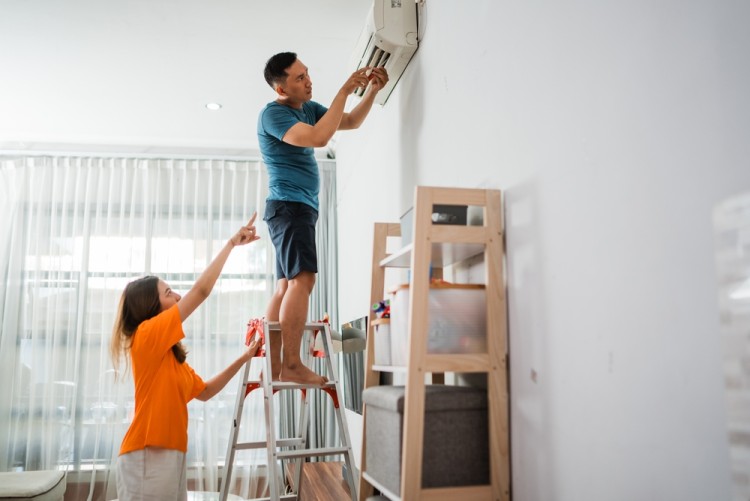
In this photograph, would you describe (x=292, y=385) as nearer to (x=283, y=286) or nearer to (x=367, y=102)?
(x=283, y=286)

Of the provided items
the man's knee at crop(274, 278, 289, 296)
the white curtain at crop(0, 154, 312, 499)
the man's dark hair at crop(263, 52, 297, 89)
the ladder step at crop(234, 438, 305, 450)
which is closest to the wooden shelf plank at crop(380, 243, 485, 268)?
the man's knee at crop(274, 278, 289, 296)

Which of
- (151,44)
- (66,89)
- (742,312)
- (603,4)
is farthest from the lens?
(66,89)

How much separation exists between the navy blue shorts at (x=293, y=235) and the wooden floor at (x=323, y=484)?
1006 mm

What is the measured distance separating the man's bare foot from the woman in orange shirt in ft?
0.77

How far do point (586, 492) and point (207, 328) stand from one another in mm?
4039

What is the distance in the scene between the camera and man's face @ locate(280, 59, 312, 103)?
8.43 ft

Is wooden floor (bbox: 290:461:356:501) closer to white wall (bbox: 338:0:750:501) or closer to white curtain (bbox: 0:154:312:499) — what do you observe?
white curtain (bbox: 0:154:312:499)

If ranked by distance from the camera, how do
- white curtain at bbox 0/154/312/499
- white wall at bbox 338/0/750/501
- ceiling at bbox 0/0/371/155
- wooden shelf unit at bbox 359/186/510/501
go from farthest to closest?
1. white curtain at bbox 0/154/312/499
2. ceiling at bbox 0/0/371/155
3. wooden shelf unit at bbox 359/186/510/501
4. white wall at bbox 338/0/750/501

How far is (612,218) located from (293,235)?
60.1 inches

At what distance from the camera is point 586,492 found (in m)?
1.30

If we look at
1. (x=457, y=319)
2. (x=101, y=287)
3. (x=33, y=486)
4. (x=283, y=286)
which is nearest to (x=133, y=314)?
(x=283, y=286)

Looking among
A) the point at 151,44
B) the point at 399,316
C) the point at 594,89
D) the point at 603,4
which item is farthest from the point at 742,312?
the point at 151,44

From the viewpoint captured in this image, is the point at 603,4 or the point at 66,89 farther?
the point at 66,89

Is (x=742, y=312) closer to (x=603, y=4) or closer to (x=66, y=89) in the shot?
(x=603, y=4)
